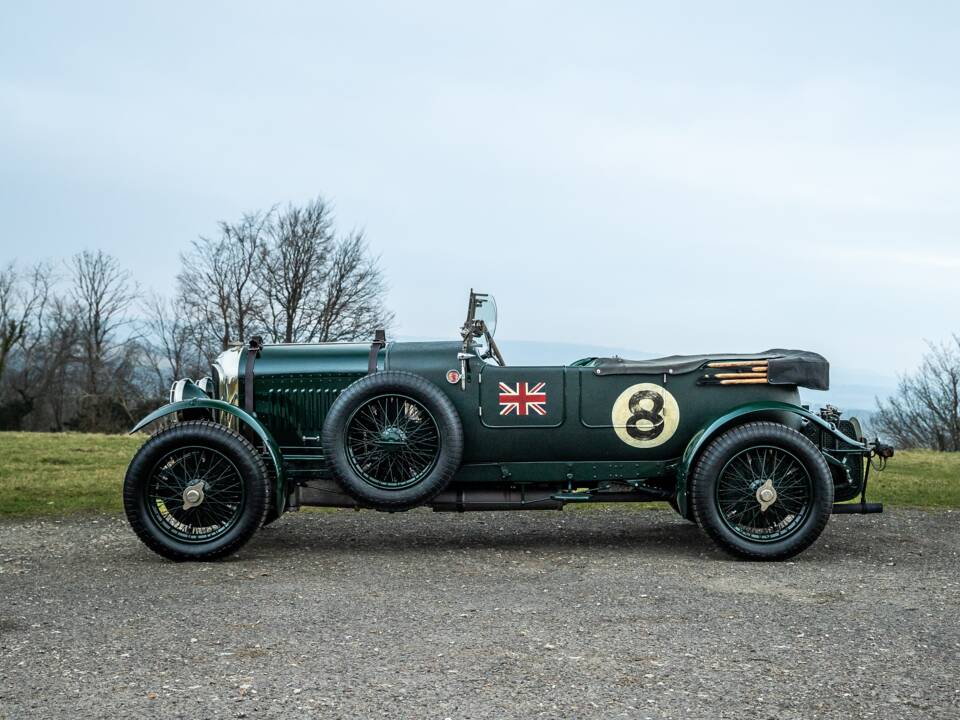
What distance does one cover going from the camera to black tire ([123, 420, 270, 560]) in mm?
7008

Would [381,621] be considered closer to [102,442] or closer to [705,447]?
[705,447]

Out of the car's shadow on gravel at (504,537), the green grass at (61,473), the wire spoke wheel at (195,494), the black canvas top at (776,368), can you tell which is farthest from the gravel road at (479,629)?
the green grass at (61,473)

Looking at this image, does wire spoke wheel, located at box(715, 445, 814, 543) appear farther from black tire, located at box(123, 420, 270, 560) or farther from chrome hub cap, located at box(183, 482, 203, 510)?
chrome hub cap, located at box(183, 482, 203, 510)

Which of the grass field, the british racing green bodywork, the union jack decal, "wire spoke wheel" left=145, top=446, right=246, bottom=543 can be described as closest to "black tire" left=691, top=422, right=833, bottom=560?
the british racing green bodywork

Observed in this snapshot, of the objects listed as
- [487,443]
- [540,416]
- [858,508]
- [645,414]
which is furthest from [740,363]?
[487,443]

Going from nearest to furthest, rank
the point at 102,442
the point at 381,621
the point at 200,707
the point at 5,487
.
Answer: the point at 200,707 → the point at 381,621 → the point at 5,487 → the point at 102,442

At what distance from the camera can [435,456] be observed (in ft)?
23.2

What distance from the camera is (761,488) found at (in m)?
7.06

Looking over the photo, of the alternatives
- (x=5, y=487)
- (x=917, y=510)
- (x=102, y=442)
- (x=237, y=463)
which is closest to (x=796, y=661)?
(x=237, y=463)

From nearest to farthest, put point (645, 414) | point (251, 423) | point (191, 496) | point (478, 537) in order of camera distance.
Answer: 1. point (191, 496)
2. point (251, 423)
3. point (645, 414)
4. point (478, 537)

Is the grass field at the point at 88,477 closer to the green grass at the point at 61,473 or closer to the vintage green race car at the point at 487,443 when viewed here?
the green grass at the point at 61,473

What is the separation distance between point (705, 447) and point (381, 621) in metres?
2.93

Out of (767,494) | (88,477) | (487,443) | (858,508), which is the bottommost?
(88,477)

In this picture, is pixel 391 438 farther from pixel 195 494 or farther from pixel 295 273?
pixel 295 273
